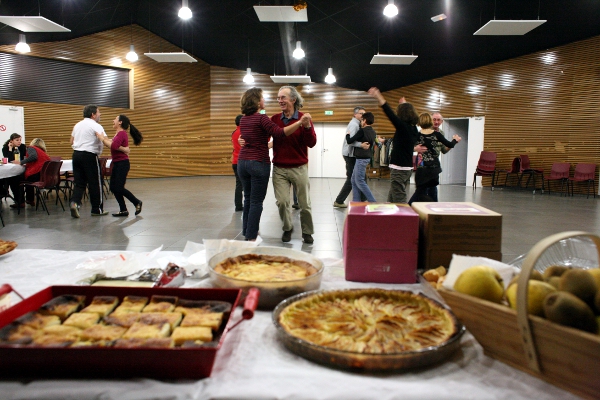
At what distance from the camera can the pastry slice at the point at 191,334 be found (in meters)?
0.97

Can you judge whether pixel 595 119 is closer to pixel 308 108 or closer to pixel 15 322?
pixel 308 108

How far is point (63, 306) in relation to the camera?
1.12m

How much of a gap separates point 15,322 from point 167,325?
14.3 inches

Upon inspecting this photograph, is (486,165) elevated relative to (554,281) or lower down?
elevated

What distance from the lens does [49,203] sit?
7.88m

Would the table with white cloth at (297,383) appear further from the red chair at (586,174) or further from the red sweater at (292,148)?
the red chair at (586,174)

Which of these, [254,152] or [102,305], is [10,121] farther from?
[102,305]

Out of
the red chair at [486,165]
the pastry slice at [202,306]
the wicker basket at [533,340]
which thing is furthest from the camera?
the red chair at [486,165]

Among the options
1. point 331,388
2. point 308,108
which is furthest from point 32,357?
point 308,108

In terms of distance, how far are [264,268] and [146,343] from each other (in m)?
0.64

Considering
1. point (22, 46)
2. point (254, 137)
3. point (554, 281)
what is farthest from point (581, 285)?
point (22, 46)

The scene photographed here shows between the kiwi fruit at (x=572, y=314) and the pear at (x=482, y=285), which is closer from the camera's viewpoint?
the kiwi fruit at (x=572, y=314)

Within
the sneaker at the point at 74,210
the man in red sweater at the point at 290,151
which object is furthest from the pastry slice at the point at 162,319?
the sneaker at the point at 74,210

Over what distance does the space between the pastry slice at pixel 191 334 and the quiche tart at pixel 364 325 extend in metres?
0.18
